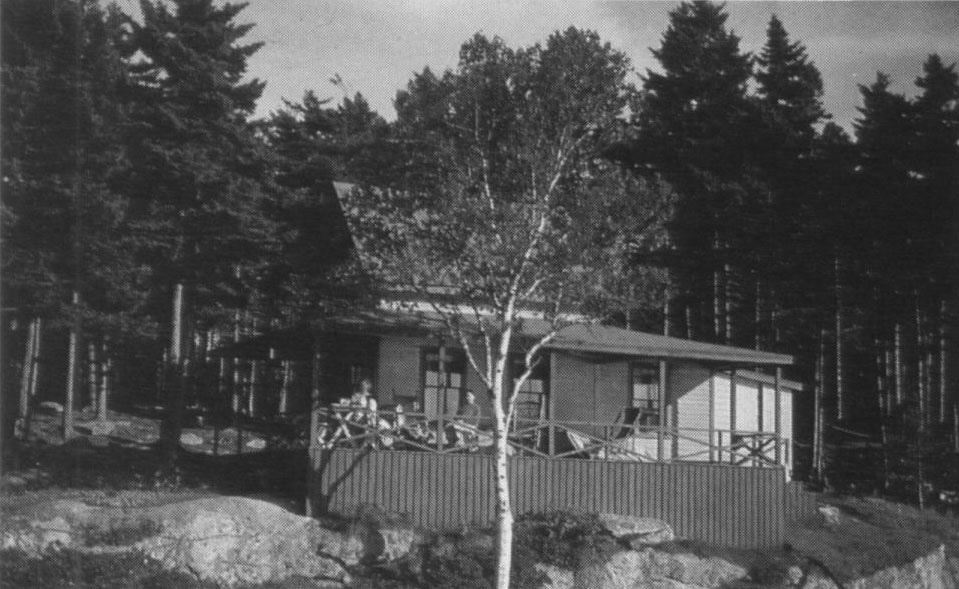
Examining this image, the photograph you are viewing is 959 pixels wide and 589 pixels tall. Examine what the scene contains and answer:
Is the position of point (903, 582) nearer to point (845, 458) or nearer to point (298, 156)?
point (845, 458)

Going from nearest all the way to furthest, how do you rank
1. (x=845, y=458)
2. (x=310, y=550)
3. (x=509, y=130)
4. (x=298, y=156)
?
(x=310, y=550)
(x=509, y=130)
(x=845, y=458)
(x=298, y=156)

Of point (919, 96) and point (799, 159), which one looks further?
point (799, 159)

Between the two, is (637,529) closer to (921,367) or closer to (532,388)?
(532,388)

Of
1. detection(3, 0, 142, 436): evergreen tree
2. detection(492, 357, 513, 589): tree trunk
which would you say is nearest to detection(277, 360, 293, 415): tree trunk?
detection(3, 0, 142, 436): evergreen tree

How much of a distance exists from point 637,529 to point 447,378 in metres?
6.15

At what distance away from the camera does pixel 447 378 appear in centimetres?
2309

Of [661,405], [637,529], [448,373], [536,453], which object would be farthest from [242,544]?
[661,405]

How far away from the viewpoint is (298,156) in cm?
3841

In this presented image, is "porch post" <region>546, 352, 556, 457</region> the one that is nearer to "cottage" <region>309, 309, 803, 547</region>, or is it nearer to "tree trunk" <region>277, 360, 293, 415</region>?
"cottage" <region>309, 309, 803, 547</region>

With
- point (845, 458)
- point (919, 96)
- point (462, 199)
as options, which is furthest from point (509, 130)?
point (845, 458)

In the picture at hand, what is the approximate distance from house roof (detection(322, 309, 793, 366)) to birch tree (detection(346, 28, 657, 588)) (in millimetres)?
760

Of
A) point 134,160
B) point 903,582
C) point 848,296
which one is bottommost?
point 903,582

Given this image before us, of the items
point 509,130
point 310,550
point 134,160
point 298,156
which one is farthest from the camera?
point 298,156

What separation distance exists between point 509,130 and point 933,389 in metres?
20.2
